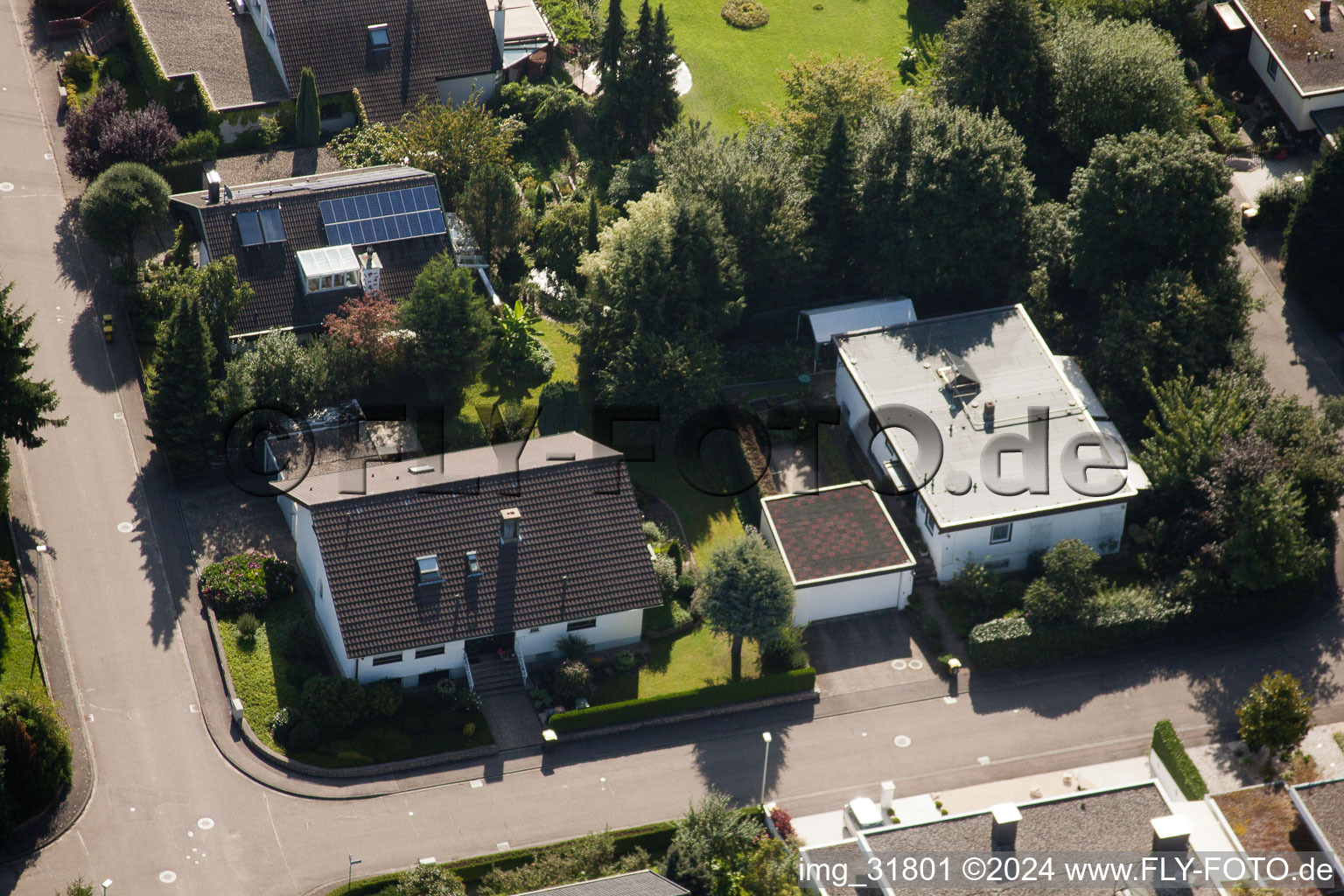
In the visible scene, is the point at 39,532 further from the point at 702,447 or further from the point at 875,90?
the point at 875,90

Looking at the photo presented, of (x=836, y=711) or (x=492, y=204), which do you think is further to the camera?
(x=492, y=204)

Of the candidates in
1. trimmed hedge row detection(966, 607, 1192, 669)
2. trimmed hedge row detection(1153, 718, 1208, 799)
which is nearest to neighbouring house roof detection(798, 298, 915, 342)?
trimmed hedge row detection(966, 607, 1192, 669)

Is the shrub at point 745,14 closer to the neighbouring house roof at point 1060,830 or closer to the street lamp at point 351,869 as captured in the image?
the neighbouring house roof at point 1060,830

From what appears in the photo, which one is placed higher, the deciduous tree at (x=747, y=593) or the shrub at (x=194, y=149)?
the shrub at (x=194, y=149)

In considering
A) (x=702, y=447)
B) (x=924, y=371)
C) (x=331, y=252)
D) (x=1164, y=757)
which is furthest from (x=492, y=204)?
(x=1164, y=757)

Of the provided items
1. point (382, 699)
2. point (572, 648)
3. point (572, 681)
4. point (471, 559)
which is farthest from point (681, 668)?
point (382, 699)

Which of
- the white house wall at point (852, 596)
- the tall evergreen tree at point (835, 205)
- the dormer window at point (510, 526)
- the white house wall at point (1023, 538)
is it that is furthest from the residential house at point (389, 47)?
the white house wall at point (1023, 538)

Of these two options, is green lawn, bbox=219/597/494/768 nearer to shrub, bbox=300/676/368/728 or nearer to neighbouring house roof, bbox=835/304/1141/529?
shrub, bbox=300/676/368/728
